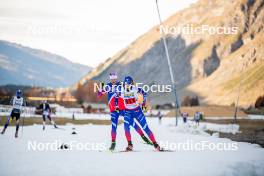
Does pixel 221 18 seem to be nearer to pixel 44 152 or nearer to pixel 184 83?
pixel 184 83

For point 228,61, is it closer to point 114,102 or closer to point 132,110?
point 114,102

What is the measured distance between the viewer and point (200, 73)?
18775 cm

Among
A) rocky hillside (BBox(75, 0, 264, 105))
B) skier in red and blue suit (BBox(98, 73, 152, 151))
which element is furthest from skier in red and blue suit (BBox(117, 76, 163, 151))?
rocky hillside (BBox(75, 0, 264, 105))

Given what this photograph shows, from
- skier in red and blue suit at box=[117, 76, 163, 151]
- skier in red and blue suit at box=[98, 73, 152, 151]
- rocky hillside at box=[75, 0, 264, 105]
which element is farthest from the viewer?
rocky hillside at box=[75, 0, 264, 105]

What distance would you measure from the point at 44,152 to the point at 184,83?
596 ft

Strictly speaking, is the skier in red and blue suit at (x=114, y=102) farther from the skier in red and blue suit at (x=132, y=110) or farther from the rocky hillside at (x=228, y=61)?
the rocky hillside at (x=228, y=61)

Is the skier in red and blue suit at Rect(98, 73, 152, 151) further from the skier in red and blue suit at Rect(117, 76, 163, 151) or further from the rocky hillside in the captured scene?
the rocky hillside

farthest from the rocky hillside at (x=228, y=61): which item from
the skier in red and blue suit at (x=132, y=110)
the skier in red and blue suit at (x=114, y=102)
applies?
the skier in red and blue suit at (x=132, y=110)

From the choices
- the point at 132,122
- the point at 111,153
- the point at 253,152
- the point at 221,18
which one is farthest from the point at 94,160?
the point at 221,18

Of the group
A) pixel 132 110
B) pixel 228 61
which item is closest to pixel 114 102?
pixel 132 110

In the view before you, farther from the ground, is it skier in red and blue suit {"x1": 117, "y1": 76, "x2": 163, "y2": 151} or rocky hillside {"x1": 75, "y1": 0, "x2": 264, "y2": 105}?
rocky hillside {"x1": 75, "y1": 0, "x2": 264, "y2": 105}

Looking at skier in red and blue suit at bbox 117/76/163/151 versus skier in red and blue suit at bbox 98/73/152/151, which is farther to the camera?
skier in red and blue suit at bbox 98/73/152/151

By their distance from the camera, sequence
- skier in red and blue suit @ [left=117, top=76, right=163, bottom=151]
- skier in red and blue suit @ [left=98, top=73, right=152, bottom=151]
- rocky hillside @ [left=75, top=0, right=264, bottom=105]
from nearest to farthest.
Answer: skier in red and blue suit @ [left=117, top=76, right=163, bottom=151] < skier in red and blue suit @ [left=98, top=73, right=152, bottom=151] < rocky hillside @ [left=75, top=0, right=264, bottom=105]

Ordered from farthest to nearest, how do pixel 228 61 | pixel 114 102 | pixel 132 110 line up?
pixel 228 61, pixel 114 102, pixel 132 110
